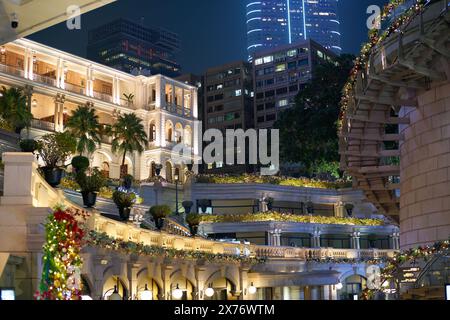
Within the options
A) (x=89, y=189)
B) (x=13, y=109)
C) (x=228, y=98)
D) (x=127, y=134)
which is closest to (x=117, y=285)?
(x=89, y=189)

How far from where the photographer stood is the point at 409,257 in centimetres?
2300

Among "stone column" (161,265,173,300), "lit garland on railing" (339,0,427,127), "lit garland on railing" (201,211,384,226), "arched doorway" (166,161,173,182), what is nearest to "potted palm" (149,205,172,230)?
"stone column" (161,265,173,300)

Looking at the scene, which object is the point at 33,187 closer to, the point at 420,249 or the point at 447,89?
the point at 420,249

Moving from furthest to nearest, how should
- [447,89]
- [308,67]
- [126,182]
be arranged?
[308,67]
[126,182]
[447,89]

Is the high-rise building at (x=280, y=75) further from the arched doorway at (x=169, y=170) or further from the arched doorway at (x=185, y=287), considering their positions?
the arched doorway at (x=185, y=287)

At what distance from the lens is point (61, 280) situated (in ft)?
44.9

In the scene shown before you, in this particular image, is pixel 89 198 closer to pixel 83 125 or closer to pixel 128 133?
pixel 83 125

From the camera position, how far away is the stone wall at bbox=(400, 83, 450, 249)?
979 inches

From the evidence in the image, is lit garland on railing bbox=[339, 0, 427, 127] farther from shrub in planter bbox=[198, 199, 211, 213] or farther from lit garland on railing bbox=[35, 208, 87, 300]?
shrub in planter bbox=[198, 199, 211, 213]

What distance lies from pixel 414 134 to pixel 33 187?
1557 cm

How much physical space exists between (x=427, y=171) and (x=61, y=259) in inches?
651

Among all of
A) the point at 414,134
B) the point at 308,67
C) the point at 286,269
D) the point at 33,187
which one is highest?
the point at 308,67

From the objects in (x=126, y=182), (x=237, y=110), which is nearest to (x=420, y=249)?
(x=126, y=182)
